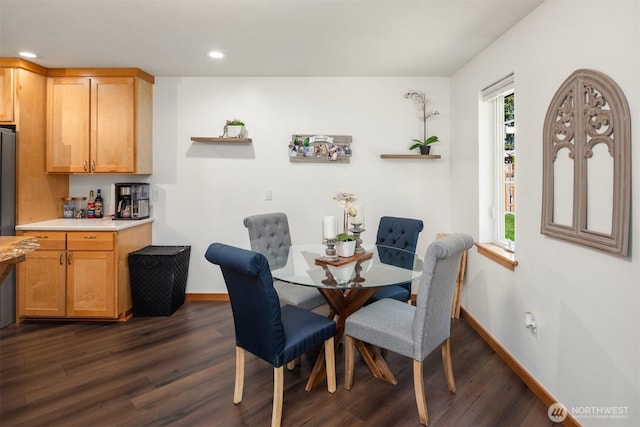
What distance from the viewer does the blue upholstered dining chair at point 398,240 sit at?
2.70m

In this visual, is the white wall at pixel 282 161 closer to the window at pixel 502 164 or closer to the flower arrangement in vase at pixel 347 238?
the window at pixel 502 164

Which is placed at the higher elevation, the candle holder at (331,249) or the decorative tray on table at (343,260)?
the candle holder at (331,249)

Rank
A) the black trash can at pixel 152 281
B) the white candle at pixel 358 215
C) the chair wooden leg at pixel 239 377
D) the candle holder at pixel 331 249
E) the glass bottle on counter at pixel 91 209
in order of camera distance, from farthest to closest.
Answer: the glass bottle on counter at pixel 91 209
the black trash can at pixel 152 281
the white candle at pixel 358 215
the candle holder at pixel 331 249
the chair wooden leg at pixel 239 377

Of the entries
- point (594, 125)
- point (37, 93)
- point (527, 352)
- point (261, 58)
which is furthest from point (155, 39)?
point (527, 352)

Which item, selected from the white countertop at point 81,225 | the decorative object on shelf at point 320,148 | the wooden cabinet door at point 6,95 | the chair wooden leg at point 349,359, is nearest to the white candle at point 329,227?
the chair wooden leg at point 349,359

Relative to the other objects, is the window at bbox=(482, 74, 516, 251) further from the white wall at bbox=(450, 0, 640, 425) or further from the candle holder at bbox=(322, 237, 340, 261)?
the candle holder at bbox=(322, 237, 340, 261)

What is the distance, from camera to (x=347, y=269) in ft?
7.72

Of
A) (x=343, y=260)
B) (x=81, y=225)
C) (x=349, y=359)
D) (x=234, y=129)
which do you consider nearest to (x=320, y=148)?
(x=234, y=129)

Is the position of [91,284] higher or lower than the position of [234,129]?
lower

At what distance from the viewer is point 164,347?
9.16 ft

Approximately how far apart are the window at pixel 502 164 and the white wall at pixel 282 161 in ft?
2.56

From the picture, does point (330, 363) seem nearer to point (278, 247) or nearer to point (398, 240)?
point (278, 247)

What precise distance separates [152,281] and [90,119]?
1769 millimetres

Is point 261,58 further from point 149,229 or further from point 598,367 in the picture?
point 598,367
